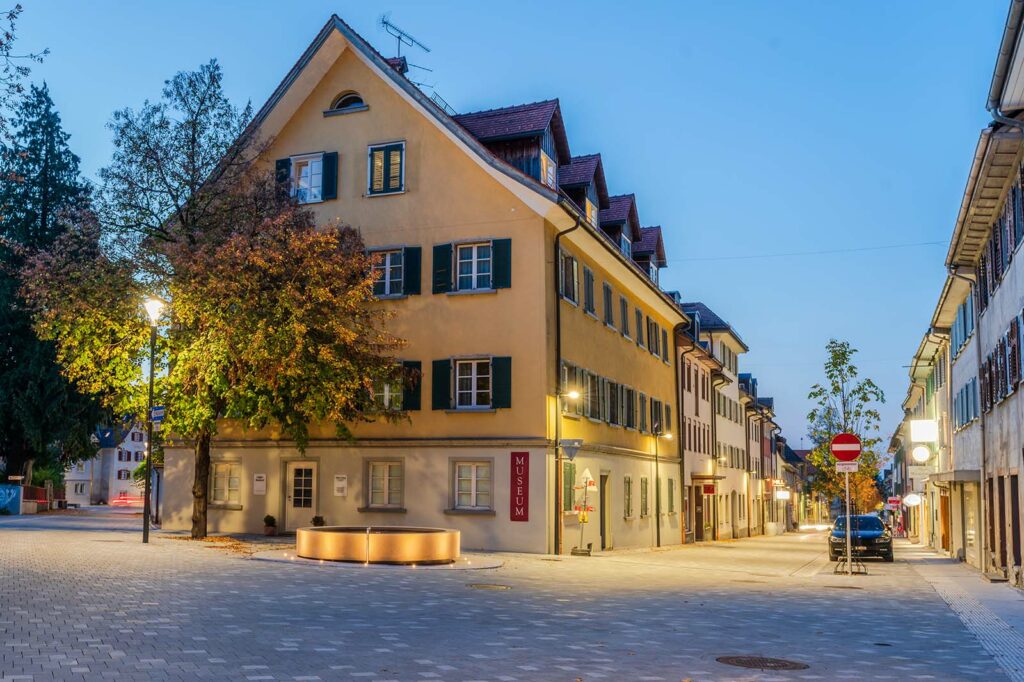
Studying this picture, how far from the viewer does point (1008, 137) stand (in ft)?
56.6

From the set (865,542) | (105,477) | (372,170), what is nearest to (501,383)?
(372,170)

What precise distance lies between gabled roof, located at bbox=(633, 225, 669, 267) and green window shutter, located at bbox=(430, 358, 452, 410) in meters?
14.0

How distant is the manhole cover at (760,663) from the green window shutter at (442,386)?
1809cm

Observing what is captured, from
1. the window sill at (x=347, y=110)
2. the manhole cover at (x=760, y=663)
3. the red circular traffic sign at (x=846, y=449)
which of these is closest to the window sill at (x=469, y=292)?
the window sill at (x=347, y=110)

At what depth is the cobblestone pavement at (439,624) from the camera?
9148 mm

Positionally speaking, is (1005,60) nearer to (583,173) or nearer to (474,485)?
(474,485)

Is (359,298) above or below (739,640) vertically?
above

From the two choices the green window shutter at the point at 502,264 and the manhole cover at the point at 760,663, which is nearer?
the manhole cover at the point at 760,663

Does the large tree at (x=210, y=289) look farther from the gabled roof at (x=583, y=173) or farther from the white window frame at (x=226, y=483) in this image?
the gabled roof at (x=583, y=173)

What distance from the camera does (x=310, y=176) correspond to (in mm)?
30922

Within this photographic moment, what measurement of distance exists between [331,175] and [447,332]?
247 inches

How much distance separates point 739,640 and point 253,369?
15797 mm

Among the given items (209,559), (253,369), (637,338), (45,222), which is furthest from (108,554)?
(45,222)

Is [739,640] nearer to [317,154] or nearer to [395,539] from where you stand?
[395,539]
